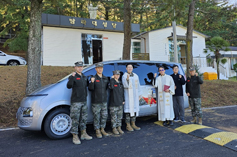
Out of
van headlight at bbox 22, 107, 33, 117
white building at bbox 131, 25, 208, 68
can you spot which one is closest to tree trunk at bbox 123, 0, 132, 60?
van headlight at bbox 22, 107, 33, 117

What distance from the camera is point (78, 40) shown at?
1555 centimetres

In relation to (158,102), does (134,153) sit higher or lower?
lower

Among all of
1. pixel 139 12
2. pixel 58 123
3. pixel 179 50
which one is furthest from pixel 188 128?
pixel 179 50

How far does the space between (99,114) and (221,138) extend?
287 cm

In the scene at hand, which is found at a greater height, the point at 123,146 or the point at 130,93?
the point at 130,93

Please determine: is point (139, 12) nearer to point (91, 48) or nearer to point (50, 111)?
point (91, 48)

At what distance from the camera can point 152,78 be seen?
17.9ft

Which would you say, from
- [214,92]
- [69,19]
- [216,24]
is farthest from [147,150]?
[69,19]

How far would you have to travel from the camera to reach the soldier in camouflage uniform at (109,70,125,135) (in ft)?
14.6

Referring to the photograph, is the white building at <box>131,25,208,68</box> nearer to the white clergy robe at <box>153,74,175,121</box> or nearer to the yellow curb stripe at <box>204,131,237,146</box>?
the white clergy robe at <box>153,74,175,121</box>

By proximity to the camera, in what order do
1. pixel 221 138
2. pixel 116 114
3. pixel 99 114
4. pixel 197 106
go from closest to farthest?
pixel 221 138
pixel 99 114
pixel 116 114
pixel 197 106

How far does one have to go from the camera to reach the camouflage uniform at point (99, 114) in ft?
14.0

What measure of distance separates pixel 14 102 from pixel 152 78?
17.7ft

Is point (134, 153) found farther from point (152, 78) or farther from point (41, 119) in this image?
point (152, 78)
